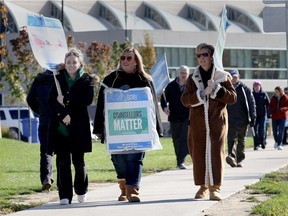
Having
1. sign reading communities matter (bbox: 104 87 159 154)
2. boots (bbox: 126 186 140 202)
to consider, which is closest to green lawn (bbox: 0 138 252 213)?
boots (bbox: 126 186 140 202)

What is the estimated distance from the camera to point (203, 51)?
1338 centimetres

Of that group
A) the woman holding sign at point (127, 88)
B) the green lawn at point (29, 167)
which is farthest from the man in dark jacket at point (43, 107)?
the woman holding sign at point (127, 88)

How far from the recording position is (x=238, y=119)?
20.3 meters

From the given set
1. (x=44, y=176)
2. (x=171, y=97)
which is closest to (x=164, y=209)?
(x=44, y=176)

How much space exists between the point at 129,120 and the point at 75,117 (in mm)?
701

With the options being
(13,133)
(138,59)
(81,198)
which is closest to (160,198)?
(81,198)

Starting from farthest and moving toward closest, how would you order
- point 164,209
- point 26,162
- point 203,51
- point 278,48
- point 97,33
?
point 278,48
point 97,33
point 26,162
point 203,51
point 164,209

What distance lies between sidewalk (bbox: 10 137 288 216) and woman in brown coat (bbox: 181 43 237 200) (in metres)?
0.34

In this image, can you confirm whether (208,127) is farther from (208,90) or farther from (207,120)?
(208,90)

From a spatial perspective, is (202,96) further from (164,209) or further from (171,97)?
(171,97)

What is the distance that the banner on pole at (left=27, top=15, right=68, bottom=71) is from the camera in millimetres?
13969

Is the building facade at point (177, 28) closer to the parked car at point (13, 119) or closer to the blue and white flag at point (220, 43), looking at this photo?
the parked car at point (13, 119)

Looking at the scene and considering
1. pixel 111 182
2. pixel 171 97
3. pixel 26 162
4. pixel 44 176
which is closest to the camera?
pixel 44 176

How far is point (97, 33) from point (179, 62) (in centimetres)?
754
